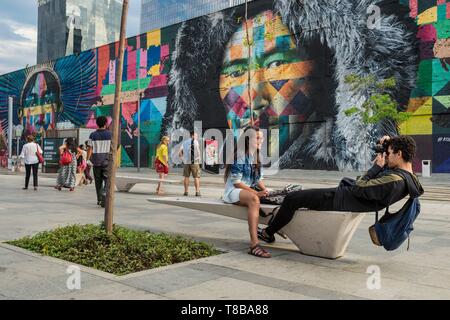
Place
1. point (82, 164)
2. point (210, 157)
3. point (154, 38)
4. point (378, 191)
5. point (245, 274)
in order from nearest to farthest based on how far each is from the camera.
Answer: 1. point (245, 274)
2. point (378, 191)
3. point (82, 164)
4. point (210, 157)
5. point (154, 38)

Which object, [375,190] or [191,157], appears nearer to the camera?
[375,190]

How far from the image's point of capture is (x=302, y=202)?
4.98 m

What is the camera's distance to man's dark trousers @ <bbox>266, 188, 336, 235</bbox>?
15.9 ft

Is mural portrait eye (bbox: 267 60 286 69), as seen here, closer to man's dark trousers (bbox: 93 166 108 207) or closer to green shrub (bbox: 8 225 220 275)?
man's dark trousers (bbox: 93 166 108 207)

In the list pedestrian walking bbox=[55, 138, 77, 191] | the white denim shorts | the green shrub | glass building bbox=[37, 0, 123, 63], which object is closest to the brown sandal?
the green shrub

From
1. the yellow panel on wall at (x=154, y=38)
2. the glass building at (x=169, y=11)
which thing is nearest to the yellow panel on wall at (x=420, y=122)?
the yellow panel on wall at (x=154, y=38)

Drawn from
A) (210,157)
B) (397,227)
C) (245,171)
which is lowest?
(397,227)

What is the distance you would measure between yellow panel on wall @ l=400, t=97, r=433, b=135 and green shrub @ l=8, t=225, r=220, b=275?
25.1 m

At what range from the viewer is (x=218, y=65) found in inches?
1563

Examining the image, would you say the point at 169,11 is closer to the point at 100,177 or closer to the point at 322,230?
the point at 100,177

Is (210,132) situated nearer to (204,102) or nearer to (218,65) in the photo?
(204,102)

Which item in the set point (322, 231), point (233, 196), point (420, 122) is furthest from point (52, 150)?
point (322, 231)

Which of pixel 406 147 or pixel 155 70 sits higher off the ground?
pixel 155 70

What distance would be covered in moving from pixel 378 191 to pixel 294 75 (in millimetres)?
30196
